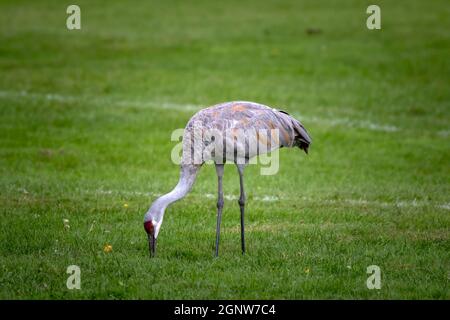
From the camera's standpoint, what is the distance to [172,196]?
8883 mm

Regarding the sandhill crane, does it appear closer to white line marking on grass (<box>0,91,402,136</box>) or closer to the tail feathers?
the tail feathers

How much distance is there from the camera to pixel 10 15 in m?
26.6

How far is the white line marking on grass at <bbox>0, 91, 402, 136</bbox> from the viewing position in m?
17.2

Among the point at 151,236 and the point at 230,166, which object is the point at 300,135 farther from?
the point at 230,166

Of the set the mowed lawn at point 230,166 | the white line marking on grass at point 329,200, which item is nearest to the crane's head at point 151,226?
the mowed lawn at point 230,166

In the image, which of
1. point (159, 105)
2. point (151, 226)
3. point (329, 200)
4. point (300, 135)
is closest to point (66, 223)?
point (151, 226)

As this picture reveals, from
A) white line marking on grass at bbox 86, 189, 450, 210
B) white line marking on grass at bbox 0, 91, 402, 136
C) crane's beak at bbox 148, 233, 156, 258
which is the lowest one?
crane's beak at bbox 148, 233, 156, 258

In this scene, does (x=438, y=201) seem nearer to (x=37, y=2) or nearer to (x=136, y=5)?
(x=136, y=5)

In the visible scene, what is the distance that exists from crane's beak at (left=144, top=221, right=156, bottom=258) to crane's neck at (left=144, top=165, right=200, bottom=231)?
6 cm

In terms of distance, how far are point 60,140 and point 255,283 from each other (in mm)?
8427

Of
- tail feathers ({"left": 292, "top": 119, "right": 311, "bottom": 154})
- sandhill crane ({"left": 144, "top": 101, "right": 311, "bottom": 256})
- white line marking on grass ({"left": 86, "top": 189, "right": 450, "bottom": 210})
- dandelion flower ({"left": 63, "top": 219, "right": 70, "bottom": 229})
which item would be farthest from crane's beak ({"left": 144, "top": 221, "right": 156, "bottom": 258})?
white line marking on grass ({"left": 86, "top": 189, "right": 450, "bottom": 210})

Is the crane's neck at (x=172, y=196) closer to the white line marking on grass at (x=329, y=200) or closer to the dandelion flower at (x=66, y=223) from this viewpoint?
the dandelion flower at (x=66, y=223)

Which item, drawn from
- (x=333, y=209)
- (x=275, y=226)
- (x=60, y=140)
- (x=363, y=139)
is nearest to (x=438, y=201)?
(x=333, y=209)

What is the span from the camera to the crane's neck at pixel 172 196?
872cm
